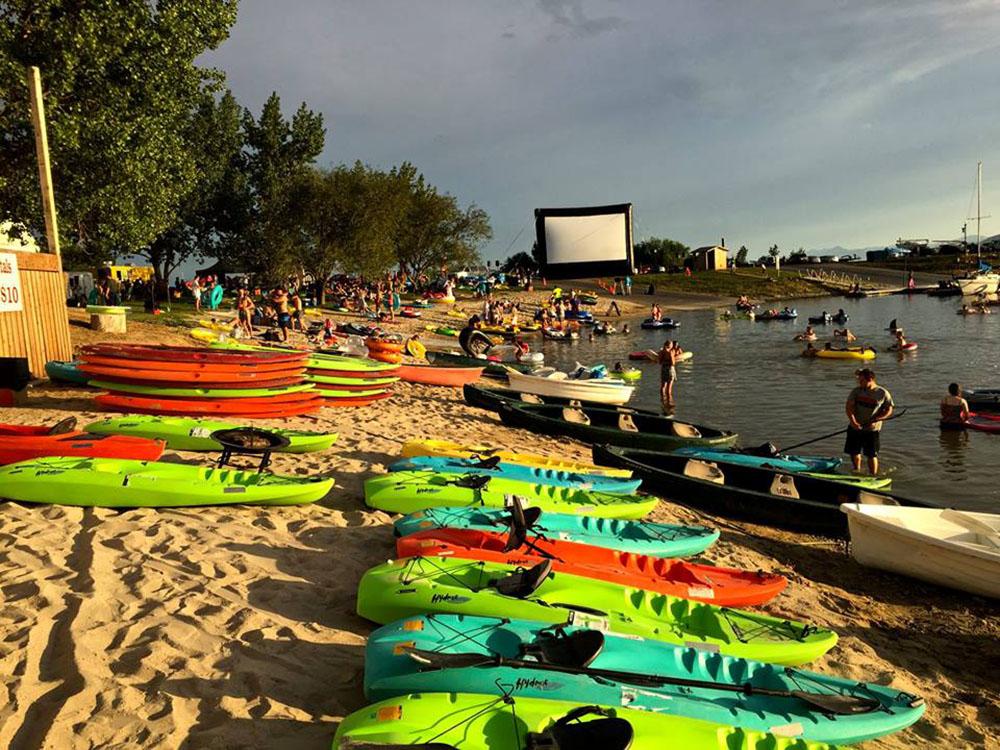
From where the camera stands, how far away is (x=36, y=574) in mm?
5512

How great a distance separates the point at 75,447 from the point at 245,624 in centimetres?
441

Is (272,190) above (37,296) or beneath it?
above

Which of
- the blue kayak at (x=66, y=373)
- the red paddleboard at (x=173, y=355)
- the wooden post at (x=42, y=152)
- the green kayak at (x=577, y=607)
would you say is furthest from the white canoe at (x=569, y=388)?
the green kayak at (x=577, y=607)

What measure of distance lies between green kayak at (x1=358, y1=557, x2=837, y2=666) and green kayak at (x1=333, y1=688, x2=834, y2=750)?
1079mm

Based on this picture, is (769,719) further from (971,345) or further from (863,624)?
(971,345)

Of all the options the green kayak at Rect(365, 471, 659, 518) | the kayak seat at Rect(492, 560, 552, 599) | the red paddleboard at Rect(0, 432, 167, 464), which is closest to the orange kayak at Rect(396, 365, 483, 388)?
the green kayak at Rect(365, 471, 659, 518)

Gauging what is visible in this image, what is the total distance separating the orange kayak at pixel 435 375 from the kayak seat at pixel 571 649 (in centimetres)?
1442

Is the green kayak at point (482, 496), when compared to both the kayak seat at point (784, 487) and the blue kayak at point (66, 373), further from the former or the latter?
the blue kayak at point (66, 373)

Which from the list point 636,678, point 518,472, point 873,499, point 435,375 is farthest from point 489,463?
point 435,375

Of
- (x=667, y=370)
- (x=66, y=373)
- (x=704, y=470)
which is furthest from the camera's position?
(x=667, y=370)

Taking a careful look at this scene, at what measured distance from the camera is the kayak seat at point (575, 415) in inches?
567

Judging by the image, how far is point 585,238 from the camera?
83.6 feet

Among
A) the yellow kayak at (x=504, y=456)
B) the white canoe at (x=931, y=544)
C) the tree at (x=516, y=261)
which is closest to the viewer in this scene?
the white canoe at (x=931, y=544)

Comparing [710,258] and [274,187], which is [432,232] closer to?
[274,187]
